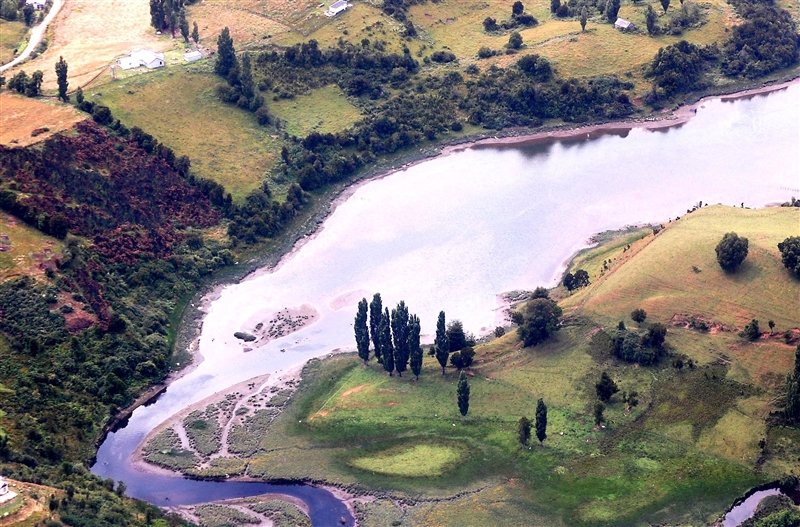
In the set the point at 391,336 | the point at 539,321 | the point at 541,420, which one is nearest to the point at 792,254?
the point at 539,321

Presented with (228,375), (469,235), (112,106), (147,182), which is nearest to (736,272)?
(469,235)

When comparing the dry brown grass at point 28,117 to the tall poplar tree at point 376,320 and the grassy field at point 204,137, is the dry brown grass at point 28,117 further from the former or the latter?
the tall poplar tree at point 376,320

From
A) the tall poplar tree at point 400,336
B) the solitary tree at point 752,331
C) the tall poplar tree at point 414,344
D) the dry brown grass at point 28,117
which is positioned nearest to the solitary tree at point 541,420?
the tall poplar tree at point 414,344

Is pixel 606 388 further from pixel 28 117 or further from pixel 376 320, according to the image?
pixel 28 117

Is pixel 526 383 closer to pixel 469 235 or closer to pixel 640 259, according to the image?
pixel 640 259

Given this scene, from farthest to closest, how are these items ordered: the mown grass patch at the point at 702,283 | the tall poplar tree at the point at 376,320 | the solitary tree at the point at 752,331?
the tall poplar tree at the point at 376,320, the mown grass patch at the point at 702,283, the solitary tree at the point at 752,331

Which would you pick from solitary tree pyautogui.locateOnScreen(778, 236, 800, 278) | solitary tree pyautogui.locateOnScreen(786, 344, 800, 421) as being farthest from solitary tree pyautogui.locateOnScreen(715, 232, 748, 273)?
solitary tree pyautogui.locateOnScreen(786, 344, 800, 421)

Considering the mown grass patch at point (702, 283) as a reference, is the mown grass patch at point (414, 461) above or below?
below
